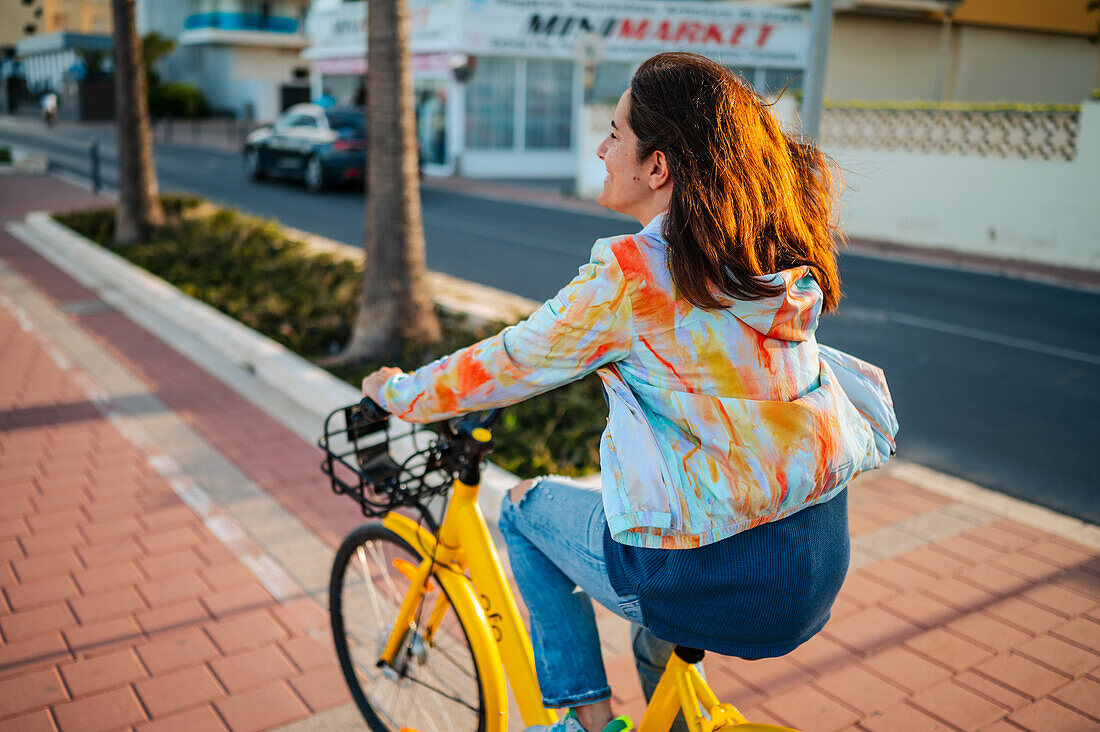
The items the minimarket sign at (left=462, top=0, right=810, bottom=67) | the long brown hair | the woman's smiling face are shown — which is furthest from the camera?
the minimarket sign at (left=462, top=0, right=810, bottom=67)

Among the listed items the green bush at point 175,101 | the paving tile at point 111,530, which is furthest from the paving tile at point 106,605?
the green bush at point 175,101

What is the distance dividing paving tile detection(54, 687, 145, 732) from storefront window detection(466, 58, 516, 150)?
23.7 m

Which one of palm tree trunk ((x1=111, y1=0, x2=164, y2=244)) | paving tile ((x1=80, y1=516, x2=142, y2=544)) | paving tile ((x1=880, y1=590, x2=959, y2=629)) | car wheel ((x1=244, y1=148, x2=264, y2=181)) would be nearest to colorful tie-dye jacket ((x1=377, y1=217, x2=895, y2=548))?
paving tile ((x1=880, y1=590, x2=959, y2=629))

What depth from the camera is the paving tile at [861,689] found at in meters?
3.03

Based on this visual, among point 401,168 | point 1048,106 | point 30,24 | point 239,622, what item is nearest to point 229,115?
point 30,24

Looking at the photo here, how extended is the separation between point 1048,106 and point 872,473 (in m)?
12.3

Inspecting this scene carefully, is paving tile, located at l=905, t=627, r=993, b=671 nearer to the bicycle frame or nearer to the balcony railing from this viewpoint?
the bicycle frame

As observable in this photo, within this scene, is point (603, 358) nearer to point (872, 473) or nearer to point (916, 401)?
point (872, 473)

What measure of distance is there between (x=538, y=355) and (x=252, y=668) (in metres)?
2.03

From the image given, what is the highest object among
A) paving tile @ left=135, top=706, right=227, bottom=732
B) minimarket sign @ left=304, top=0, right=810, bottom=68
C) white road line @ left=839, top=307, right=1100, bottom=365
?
minimarket sign @ left=304, top=0, right=810, bottom=68

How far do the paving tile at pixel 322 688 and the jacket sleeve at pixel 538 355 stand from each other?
1422mm

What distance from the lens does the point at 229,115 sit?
48.8 meters

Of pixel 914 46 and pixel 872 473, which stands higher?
pixel 914 46

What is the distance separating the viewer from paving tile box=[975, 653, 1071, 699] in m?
3.10
